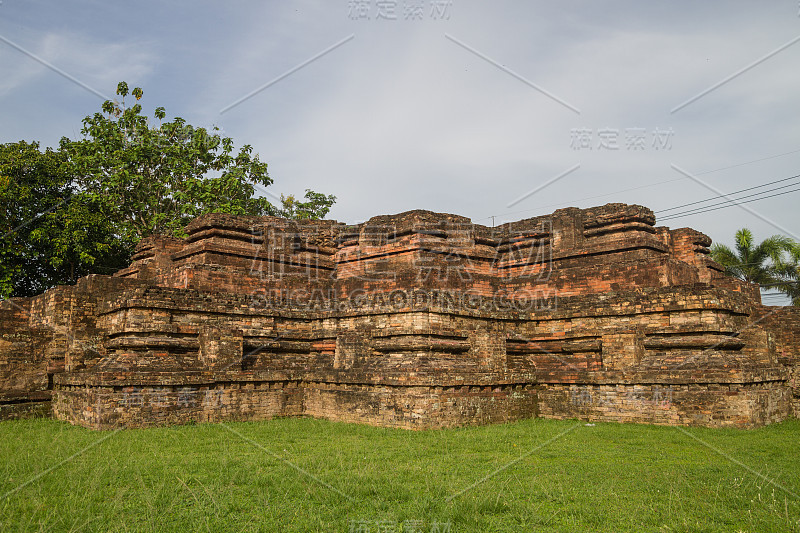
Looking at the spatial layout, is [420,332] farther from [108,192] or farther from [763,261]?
[763,261]

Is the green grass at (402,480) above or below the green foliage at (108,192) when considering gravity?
below

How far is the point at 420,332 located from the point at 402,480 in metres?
4.60

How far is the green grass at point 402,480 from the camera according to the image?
5086 millimetres

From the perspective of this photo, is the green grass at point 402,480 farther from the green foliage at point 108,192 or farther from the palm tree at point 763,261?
the palm tree at point 763,261

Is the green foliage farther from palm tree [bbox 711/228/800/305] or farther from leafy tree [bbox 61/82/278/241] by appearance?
palm tree [bbox 711/228/800/305]

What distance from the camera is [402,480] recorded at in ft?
21.2

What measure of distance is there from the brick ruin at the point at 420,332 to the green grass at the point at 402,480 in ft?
3.16

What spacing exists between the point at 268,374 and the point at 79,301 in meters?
4.16

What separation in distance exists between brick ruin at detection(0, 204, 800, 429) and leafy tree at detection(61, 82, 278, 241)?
806cm

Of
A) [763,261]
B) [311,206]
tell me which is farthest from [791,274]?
[311,206]

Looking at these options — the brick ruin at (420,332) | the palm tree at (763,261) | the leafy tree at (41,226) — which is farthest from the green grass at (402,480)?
the palm tree at (763,261)

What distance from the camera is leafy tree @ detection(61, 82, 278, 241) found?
69.5ft

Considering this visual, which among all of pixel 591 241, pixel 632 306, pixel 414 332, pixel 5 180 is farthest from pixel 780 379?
pixel 5 180

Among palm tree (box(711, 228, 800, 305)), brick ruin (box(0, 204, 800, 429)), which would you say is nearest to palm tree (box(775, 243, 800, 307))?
palm tree (box(711, 228, 800, 305))
